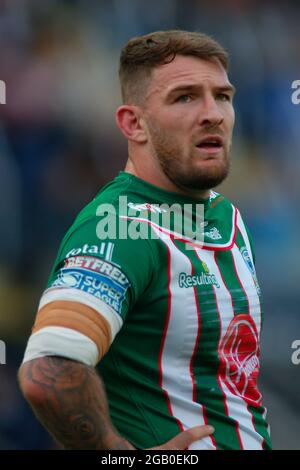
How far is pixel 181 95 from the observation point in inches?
103

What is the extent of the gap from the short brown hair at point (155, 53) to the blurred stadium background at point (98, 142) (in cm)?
167

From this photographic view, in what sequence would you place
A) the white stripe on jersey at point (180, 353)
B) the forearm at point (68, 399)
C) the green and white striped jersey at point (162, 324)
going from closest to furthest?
1. the forearm at point (68, 399)
2. the green and white striped jersey at point (162, 324)
3. the white stripe on jersey at point (180, 353)

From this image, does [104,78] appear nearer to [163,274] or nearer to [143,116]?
[143,116]

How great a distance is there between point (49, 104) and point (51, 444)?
1.72 m

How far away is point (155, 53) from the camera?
2680mm

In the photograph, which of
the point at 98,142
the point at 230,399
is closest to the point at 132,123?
the point at 230,399

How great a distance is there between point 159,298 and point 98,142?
2.25 m

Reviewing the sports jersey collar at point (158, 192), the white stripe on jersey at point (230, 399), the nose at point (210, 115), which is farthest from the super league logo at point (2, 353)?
the nose at point (210, 115)

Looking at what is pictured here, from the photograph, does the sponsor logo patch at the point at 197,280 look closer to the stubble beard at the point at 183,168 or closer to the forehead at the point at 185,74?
the stubble beard at the point at 183,168

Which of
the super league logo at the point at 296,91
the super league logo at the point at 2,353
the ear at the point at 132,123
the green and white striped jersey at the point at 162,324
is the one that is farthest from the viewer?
the super league logo at the point at 296,91

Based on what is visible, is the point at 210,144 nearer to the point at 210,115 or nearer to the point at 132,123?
the point at 210,115

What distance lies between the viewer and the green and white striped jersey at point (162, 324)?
87.2 inches
